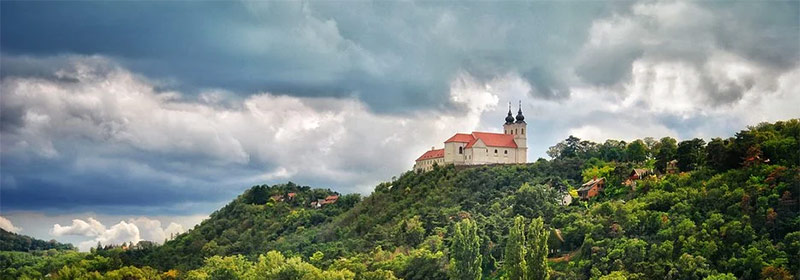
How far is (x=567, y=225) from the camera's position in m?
65.9

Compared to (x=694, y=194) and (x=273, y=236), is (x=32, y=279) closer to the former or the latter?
(x=273, y=236)

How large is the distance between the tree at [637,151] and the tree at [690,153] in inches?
532

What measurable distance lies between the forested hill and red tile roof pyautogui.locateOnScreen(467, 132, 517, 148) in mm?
5663

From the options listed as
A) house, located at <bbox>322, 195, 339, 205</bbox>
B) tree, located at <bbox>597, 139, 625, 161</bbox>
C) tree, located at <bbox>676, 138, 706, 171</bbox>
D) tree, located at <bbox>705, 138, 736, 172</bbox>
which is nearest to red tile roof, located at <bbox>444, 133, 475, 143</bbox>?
tree, located at <bbox>597, 139, 625, 161</bbox>

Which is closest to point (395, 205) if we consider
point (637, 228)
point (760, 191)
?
point (637, 228)

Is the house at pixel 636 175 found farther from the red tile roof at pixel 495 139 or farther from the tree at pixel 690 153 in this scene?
the red tile roof at pixel 495 139

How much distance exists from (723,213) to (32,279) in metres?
60.9

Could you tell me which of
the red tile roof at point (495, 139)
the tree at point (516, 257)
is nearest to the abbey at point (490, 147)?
the red tile roof at point (495, 139)

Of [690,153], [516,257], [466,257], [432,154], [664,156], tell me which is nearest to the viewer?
[516,257]

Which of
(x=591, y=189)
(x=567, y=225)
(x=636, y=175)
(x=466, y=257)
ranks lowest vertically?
(x=466, y=257)

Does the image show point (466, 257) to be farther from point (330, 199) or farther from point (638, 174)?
point (330, 199)

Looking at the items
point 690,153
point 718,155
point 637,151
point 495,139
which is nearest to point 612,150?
point 637,151

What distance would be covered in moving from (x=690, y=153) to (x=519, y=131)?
91.6 feet

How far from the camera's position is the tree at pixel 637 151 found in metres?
84.7
